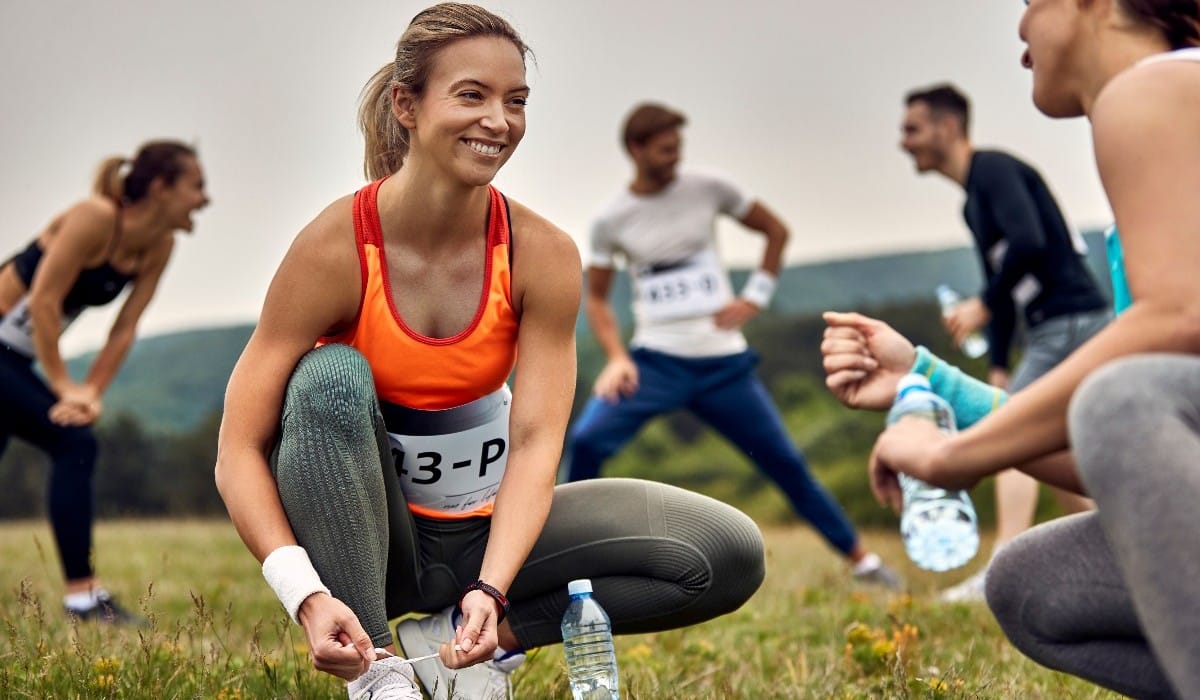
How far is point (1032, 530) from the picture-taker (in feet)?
8.71

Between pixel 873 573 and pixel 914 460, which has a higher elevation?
pixel 914 460

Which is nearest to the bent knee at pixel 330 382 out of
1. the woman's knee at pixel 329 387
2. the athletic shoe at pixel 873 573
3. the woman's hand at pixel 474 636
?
the woman's knee at pixel 329 387

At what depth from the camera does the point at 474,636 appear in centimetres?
278

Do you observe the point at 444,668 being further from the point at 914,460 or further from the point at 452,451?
the point at 914,460

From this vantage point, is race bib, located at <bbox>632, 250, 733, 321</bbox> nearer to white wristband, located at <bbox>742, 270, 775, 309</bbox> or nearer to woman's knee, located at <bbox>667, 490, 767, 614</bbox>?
white wristband, located at <bbox>742, 270, 775, 309</bbox>

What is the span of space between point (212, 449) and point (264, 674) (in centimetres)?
1336

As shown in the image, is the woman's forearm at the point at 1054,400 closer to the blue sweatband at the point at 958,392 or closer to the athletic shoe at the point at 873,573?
the blue sweatband at the point at 958,392

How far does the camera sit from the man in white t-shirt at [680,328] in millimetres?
6824

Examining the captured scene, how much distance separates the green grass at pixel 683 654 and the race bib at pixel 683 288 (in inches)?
52.3

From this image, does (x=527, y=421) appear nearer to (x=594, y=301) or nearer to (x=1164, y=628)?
(x=1164, y=628)

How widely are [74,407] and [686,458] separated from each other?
11.9 m

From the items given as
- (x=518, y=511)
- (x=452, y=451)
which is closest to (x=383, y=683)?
(x=518, y=511)

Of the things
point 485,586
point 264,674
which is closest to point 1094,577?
point 485,586

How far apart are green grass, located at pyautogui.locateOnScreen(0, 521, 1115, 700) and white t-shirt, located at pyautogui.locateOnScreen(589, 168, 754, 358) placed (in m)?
1.25
